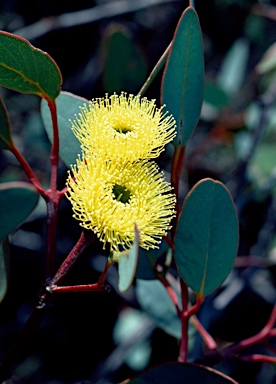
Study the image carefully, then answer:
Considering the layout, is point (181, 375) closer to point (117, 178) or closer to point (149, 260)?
point (149, 260)

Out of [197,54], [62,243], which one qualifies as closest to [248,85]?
[62,243]

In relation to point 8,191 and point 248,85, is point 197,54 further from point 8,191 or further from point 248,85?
point 248,85

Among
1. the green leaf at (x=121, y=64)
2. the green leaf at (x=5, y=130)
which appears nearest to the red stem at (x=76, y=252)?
the green leaf at (x=5, y=130)

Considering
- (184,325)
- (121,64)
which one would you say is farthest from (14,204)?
(121,64)

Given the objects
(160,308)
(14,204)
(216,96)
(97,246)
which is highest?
(14,204)

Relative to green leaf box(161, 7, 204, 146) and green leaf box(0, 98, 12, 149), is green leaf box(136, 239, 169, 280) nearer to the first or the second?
green leaf box(161, 7, 204, 146)

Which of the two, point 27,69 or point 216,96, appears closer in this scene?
point 27,69
